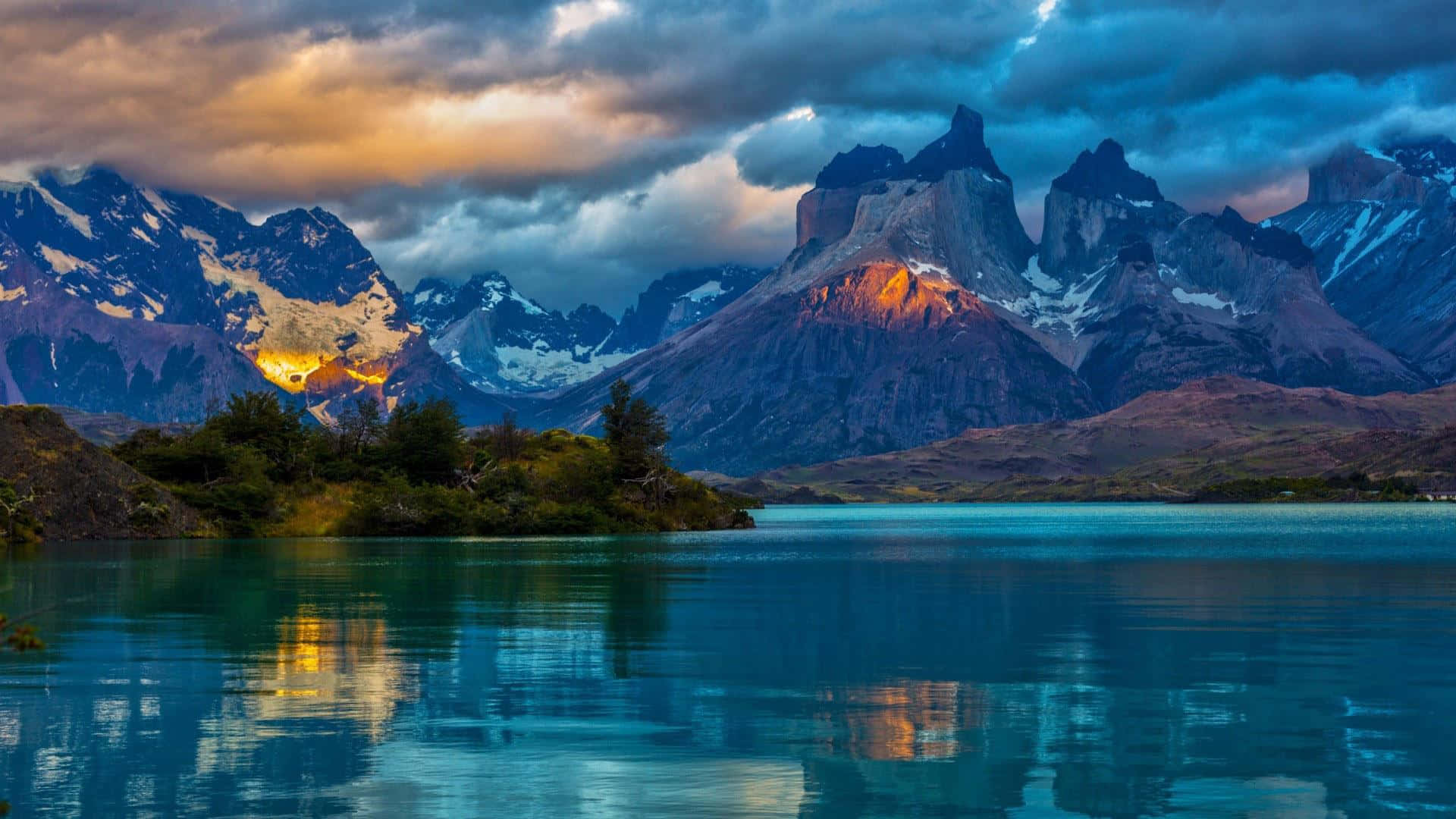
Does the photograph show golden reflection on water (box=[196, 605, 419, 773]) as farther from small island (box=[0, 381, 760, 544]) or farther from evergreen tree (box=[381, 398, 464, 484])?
evergreen tree (box=[381, 398, 464, 484])

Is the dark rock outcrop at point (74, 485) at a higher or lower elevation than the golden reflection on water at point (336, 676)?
higher

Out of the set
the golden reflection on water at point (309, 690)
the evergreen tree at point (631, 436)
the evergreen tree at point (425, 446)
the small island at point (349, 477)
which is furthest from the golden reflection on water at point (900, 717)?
the evergreen tree at point (425, 446)

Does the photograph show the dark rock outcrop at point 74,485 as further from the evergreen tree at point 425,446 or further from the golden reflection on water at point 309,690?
the golden reflection on water at point 309,690

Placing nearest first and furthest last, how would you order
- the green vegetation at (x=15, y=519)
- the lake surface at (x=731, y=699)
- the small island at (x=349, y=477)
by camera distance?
1. the lake surface at (x=731, y=699)
2. the green vegetation at (x=15, y=519)
3. the small island at (x=349, y=477)

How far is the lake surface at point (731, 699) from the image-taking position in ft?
99.6

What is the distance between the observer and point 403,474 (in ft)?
586

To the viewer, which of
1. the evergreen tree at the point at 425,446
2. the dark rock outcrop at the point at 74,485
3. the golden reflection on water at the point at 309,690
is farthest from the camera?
the evergreen tree at the point at 425,446

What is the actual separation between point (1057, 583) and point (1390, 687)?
44.4 meters

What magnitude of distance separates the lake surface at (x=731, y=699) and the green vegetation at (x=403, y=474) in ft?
276

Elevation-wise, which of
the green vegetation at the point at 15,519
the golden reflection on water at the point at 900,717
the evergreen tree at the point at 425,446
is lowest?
the golden reflection on water at the point at 900,717

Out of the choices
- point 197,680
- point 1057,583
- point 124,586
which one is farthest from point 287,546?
point 197,680

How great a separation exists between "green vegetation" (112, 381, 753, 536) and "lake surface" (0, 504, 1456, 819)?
276ft

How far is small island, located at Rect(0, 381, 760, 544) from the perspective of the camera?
6107 inches

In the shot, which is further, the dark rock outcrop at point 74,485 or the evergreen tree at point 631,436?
the evergreen tree at point 631,436
